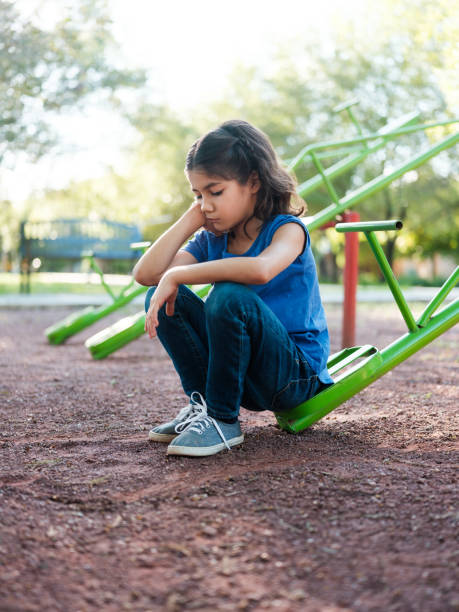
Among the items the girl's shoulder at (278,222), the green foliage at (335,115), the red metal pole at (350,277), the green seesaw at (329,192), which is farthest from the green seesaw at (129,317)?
the green foliage at (335,115)

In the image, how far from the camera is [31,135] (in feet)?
37.4

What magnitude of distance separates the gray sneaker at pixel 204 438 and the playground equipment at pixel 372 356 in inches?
10.4

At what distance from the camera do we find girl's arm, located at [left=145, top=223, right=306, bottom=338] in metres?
1.86

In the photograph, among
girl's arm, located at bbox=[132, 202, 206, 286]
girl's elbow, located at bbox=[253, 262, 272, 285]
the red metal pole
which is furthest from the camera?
the red metal pole

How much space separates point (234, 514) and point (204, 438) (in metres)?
0.48

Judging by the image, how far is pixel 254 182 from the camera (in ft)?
6.76

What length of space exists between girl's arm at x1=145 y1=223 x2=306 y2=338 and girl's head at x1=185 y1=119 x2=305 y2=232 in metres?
0.12

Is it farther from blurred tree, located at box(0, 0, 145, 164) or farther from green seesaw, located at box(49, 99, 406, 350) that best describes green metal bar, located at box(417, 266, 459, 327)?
blurred tree, located at box(0, 0, 145, 164)

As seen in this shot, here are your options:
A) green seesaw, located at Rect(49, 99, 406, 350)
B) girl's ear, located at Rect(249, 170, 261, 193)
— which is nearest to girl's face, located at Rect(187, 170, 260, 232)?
girl's ear, located at Rect(249, 170, 261, 193)

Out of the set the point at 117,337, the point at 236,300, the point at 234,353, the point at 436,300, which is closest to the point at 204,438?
the point at 234,353

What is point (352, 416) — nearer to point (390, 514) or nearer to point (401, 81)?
point (390, 514)

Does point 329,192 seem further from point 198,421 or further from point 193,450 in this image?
point 193,450

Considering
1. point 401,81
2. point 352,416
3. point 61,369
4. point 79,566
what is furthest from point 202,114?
point 79,566

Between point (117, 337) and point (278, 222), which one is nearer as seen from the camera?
point (278, 222)
